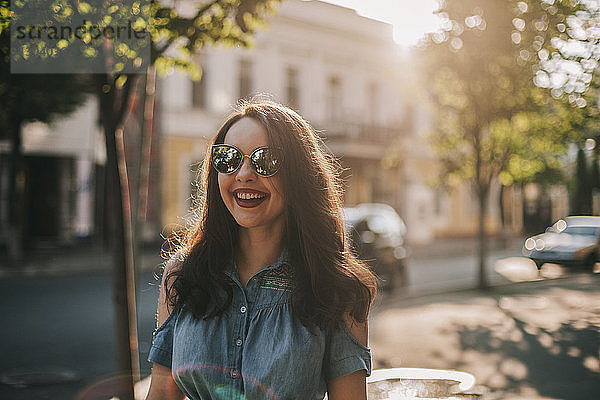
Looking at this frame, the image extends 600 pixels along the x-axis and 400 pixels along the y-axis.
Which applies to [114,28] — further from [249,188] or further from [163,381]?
[163,381]

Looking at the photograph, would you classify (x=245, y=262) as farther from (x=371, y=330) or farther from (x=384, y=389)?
(x=371, y=330)

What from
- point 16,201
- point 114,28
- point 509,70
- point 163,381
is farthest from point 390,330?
point 16,201

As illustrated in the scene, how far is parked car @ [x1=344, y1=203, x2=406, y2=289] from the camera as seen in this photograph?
37.7 ft

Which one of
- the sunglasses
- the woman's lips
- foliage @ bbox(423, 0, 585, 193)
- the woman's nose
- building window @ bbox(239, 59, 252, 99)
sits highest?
building window @ bbox(239, 59, 252, 99)

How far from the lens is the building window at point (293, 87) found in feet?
80.1

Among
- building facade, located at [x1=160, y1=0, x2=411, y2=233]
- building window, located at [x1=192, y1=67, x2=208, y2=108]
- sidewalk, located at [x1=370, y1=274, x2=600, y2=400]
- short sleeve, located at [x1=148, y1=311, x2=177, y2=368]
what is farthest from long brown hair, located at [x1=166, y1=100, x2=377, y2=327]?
building window, located at [x1=192, y1=67, x2=208, y2=108]

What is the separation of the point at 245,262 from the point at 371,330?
19.8 feet

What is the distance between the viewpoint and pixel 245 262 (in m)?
2.22

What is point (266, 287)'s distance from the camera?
2.11m

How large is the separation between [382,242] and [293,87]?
13.7 meters

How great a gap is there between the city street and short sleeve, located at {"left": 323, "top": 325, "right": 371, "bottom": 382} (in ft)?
4.97

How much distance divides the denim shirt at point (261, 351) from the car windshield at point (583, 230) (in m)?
1.89

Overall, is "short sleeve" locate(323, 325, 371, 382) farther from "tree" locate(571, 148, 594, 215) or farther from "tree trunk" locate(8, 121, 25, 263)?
"tree trunk" locate(8, 121, 25, 263)

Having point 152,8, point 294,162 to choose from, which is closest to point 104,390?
point 152,8
